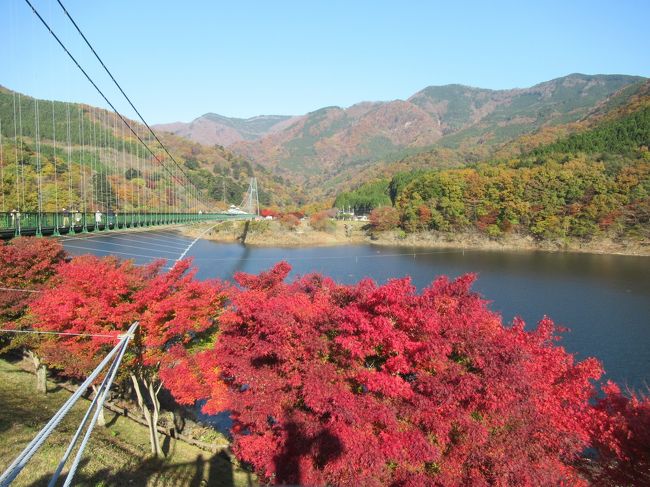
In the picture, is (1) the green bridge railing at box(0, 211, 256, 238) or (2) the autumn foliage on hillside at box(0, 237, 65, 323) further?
(1) the green bridge railing at box(0, 211, 256, 238)

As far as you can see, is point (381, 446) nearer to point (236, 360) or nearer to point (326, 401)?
point (326, 401)

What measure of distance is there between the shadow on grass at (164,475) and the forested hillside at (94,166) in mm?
18249

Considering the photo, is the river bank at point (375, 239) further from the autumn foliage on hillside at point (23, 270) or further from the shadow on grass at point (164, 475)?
the shadow on grass at point (164, 475)

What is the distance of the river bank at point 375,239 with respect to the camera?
47.8m

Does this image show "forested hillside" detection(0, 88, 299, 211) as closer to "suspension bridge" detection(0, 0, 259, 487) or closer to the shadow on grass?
"suspension bridge" detection(0, 0, 259, 487)

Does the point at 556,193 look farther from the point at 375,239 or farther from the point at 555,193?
the point at 375,239

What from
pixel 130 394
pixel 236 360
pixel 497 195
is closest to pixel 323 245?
pixel 497 195

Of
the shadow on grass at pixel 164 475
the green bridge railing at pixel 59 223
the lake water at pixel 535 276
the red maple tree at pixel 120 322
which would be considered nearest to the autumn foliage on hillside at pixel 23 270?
the green bridge railing at pixel 59 223

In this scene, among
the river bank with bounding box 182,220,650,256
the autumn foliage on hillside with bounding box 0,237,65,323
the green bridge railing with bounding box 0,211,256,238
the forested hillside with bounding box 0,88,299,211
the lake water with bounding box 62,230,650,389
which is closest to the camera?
the autumn foliage on hillside with bounding box 0,237,65,323

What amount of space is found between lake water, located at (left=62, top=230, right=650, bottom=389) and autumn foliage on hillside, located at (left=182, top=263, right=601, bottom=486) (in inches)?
356

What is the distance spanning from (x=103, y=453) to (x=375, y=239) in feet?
188

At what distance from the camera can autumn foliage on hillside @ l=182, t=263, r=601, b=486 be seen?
5953mm

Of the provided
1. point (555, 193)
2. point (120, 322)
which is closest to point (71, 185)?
point (120, 322)

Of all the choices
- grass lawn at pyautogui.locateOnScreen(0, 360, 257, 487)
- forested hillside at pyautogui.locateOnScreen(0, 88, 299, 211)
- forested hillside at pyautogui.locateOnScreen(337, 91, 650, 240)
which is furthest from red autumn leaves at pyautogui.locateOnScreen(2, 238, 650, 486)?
forested hillside at pyautogui.locateOnScreen(337, 91, 650, 240)
